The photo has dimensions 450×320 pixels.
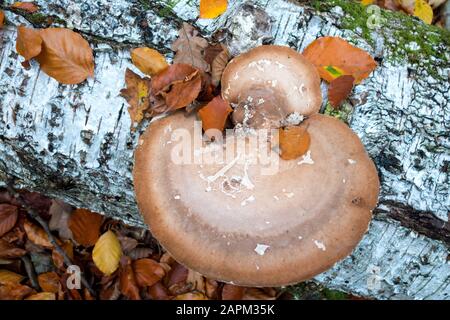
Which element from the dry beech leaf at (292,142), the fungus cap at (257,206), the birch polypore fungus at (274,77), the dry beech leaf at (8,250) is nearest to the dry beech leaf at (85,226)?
the dry beech leaf at (8,250)

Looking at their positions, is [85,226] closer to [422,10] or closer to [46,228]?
[46,228]

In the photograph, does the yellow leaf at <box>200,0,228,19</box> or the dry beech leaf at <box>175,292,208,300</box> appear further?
the dry beech leaf at <box>175,292,208,300</box>

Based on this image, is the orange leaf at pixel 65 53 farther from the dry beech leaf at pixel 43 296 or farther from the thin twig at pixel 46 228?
the dry beech leaf at pixel 43 296

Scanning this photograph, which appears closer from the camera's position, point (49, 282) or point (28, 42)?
point (28, 42)

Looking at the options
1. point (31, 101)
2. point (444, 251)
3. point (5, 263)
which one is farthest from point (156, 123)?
point (5, 263)

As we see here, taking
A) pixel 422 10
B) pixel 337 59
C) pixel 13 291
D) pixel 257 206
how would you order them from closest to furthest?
1. pixel 257 206
2. pixel 337 59
3. pixel 13 291
4. pixel 422 10

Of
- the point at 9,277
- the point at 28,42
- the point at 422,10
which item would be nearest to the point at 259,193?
the point at 28,42

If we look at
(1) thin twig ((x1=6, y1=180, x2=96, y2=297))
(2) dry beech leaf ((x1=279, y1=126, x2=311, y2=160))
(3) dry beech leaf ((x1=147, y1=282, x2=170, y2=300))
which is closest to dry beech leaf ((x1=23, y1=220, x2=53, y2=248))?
(1) thin twig ((x1=6, y1=180, x2=96, y2=297))

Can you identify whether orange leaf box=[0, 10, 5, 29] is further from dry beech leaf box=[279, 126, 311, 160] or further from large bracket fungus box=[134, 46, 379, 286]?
dry beech leaf box=[279, 126, 311, 160]
